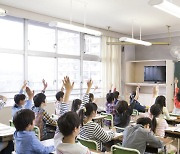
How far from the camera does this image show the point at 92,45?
7.35 metres

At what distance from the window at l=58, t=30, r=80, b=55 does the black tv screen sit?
301 centimetres

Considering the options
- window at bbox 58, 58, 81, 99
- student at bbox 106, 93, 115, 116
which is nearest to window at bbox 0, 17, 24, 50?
window at bbox 58, 58, 81, 99

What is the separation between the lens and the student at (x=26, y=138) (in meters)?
2.26

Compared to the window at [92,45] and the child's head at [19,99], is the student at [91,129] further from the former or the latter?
the window at [92,45]

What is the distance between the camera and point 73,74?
22.2 ft

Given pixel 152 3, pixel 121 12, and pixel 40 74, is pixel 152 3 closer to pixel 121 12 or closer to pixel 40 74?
pixel 121 12

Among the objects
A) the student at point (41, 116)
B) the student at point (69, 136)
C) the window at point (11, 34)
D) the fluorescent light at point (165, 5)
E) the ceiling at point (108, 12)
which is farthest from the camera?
the window at point (11, 34)

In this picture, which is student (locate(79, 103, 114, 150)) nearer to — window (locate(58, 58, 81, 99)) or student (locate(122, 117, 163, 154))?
student (locate(122, 117, 163, 154))

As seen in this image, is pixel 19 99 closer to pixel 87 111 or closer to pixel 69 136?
pixel 87 111

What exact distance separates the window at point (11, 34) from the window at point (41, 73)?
1.64 feet

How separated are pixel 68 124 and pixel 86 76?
5281 millimetres

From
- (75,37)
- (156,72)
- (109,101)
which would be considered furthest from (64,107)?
(156,72)

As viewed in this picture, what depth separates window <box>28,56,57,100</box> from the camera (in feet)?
18.6

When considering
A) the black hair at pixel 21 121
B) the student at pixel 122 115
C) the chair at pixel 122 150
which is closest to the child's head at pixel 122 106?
the student at pixel 122 115
